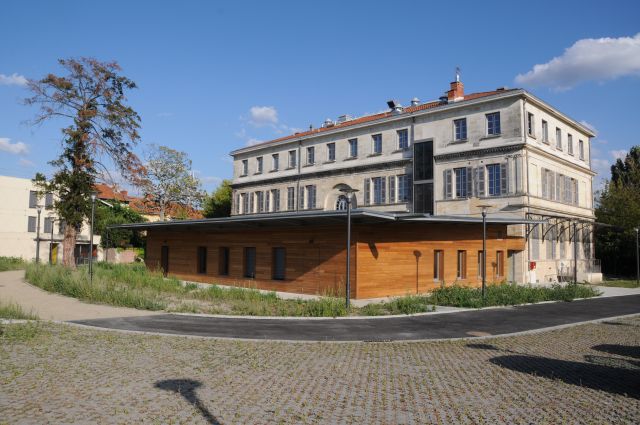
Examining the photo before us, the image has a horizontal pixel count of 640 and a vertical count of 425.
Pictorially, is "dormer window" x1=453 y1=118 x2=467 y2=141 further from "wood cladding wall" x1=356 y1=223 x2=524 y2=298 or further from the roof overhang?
the roof overhang

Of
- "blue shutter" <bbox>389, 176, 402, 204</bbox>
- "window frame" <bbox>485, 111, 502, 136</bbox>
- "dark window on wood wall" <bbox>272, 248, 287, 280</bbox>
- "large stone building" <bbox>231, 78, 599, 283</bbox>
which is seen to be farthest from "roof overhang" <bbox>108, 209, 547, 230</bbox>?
"blue shutter" <bbox>389, 176, 402, 204</bbox>

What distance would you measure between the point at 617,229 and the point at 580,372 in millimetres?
36956

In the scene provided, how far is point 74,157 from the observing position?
3159cm

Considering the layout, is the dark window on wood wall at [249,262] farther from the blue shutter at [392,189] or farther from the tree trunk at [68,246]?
the blue shutter at [392,189]

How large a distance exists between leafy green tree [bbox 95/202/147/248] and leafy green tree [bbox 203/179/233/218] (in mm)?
8670

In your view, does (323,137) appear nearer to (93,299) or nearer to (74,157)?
(74,157)

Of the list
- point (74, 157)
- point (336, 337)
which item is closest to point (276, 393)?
point (336, 337)

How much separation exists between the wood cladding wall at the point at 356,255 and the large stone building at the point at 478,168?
360cm

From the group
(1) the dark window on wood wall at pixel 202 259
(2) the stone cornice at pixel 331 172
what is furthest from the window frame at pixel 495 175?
(1) the dark window on wood wall at pixel 202 259

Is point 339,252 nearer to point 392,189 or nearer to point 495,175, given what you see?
point 495,175

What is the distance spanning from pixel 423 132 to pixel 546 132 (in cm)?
815

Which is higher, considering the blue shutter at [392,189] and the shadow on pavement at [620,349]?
the blue shutter at [392,189]

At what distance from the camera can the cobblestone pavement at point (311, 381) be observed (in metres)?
5.67

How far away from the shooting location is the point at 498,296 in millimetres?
18578
